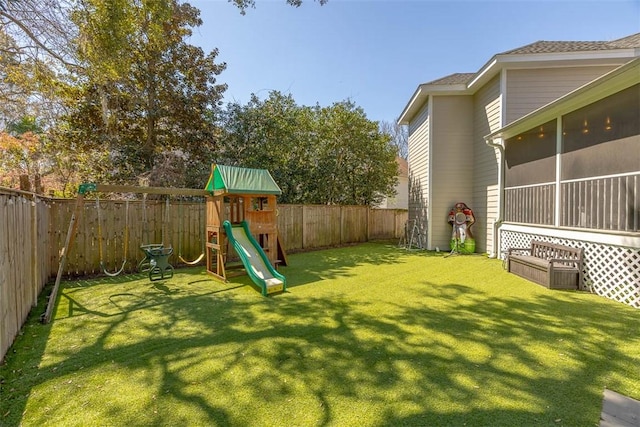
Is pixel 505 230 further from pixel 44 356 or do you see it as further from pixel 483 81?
pixel 44 356

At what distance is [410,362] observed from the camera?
2.79 metres

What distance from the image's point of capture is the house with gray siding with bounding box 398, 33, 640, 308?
25.3ft

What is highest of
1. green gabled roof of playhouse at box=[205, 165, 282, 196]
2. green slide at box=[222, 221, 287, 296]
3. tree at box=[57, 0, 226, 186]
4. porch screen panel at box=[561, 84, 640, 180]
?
tree at box=[57, 0, 226, 186]

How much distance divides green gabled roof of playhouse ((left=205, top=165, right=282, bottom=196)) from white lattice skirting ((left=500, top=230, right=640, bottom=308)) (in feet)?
19.8

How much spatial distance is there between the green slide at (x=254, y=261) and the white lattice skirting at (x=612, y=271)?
5.36 m

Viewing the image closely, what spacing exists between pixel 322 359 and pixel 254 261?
3285 millimetres

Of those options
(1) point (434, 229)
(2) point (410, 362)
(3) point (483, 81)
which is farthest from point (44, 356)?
(3) point (483, 81)

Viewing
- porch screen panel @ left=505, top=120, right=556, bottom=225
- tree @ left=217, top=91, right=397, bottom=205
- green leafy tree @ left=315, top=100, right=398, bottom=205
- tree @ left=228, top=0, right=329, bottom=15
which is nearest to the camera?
tree @ left=228, top=0, right=329, bottom=15

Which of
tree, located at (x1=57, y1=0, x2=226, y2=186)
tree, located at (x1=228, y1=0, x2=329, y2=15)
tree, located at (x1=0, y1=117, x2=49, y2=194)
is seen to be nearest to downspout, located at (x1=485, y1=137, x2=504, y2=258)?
tree, located at (x1=228, y1=0, x2=329, y2=15)

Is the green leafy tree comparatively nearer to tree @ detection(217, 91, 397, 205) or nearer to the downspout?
tree @ detection(217, 91, 397, 205)

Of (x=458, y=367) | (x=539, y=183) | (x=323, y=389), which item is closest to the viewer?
(x=323, y=389)

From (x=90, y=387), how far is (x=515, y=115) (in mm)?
10273

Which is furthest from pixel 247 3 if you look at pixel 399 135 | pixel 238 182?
pixel 399 135

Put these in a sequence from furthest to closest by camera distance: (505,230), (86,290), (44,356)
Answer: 1. (505,230)
2. (86,290)
3. (44,356)
